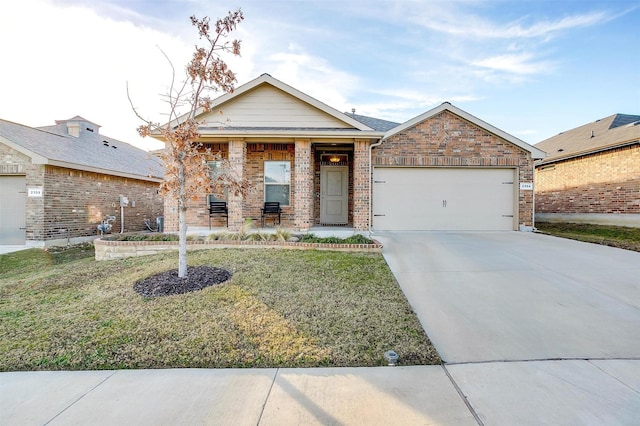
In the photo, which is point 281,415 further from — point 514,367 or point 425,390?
point 514,367

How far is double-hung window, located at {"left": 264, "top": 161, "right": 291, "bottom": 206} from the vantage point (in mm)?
10109

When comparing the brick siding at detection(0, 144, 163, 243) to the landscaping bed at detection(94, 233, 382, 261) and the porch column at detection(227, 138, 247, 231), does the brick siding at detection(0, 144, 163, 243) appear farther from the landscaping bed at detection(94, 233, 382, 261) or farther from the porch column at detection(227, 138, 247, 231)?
the porch column at detection(227, 138, 247, 231)

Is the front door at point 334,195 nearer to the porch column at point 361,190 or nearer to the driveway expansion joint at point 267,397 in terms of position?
the porch column at point 361,190

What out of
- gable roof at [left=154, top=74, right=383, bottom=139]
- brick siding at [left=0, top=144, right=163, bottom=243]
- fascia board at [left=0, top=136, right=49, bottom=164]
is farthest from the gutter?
fascia board at [left=0, top=136, right=49, bottom=164]

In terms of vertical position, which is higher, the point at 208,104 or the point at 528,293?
the point at 208,104

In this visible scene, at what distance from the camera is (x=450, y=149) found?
10141mm

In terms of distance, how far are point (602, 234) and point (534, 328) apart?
32.5 ft

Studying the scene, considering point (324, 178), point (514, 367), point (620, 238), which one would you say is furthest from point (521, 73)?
point (514, 367)

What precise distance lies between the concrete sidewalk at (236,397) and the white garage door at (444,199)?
7.98m

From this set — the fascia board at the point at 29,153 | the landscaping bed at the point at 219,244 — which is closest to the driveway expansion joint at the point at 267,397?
the landscaping bed at the point at 219,244

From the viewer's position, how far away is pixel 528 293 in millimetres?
4395

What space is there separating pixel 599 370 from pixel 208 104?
5.97m

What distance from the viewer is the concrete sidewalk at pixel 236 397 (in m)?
2.05

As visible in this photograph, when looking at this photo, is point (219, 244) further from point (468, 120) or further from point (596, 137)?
point (596, 137)
